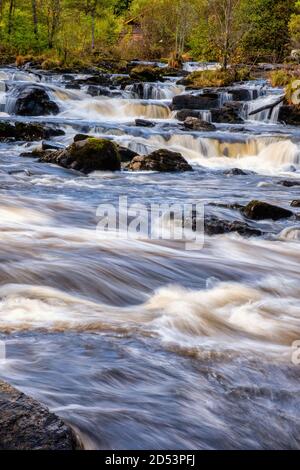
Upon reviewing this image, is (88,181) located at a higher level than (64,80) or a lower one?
lower

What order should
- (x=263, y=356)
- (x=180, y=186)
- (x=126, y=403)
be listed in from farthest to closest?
(x=180, y=186) → (x=263, y=356) → (x=126, y=403)

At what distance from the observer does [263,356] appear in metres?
4.05

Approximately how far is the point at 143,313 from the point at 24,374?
59.6 inches

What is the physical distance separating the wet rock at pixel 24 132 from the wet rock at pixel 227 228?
880 cm

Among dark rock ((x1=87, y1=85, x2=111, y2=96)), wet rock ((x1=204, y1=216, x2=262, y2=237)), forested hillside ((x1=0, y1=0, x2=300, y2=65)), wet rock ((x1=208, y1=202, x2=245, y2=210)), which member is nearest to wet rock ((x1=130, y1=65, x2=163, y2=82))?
dark rock ((x1=87, y1=85, x2=111, y2=96))

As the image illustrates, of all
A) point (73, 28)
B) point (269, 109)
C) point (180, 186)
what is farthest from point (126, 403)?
point (73, 28)

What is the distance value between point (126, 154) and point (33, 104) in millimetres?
7280

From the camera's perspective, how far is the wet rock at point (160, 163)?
12914 millimetres

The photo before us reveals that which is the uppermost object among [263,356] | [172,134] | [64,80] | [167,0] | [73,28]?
[167,0]

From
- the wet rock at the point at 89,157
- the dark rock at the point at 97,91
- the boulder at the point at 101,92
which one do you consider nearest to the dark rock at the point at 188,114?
the boulder at the point at 101,92

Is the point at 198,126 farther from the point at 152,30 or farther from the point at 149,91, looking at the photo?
the point at 152,30

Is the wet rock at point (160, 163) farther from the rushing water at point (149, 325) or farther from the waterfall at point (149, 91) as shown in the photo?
the waterfall at point (149, 91)

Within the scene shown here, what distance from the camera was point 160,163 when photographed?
12.9 m
